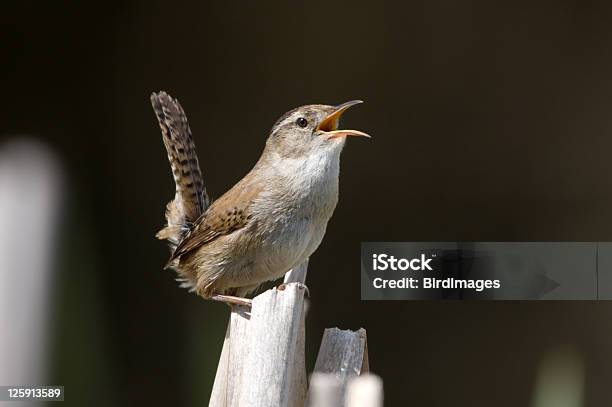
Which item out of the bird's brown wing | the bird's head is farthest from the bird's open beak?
the bird's brown wing

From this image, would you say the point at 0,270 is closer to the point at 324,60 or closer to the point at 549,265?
the point at 324,60

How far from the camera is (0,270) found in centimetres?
291

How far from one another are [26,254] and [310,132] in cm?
125

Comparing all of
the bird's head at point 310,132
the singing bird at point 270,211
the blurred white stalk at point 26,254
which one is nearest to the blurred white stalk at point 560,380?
the singing bird at point 270,211

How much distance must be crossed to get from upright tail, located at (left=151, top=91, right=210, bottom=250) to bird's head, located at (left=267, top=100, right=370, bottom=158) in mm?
283

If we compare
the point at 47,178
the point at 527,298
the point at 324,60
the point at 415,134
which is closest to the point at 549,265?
the point at 527,298

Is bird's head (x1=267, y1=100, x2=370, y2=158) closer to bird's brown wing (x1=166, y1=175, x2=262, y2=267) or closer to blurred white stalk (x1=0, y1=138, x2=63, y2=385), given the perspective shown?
bird's brown wing (x1=166, y1=175, x2=262, y2=267)

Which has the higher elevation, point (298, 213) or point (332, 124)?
point (332, 124)

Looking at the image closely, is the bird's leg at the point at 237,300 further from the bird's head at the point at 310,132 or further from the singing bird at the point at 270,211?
the bird's head at the point at 310,132

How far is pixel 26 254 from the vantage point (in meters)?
2.94

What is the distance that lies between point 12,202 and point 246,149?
753 mm

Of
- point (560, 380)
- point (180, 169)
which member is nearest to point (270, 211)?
point (180, 169)

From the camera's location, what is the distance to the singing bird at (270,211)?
6.59ft

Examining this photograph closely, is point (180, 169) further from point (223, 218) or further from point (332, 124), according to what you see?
point (332, 124)
